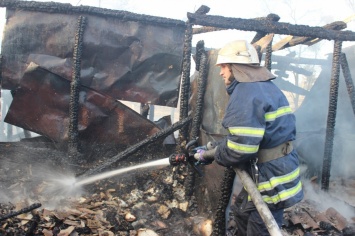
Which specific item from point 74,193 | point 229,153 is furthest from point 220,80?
point 74,193

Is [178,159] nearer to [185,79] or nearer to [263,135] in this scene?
[263,135]

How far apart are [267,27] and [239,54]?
1986mm

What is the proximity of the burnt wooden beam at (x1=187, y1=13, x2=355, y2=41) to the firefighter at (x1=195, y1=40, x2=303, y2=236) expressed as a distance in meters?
1.51

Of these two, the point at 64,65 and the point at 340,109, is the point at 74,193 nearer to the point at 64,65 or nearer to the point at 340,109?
the point at 64,65

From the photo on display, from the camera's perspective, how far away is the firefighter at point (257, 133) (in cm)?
276

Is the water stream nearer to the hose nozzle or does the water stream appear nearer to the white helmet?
the hose nozzle

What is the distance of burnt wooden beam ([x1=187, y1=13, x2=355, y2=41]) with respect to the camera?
4.59 m

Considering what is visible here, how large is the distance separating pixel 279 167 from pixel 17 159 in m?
3.90

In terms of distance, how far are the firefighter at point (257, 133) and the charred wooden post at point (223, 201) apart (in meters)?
0.62

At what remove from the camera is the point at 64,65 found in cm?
469

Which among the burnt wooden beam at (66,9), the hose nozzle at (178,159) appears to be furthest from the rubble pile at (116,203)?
the burnt wooden beam at (66,9)

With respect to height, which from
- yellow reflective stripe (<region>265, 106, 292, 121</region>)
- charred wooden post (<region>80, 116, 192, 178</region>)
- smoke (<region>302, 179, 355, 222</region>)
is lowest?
smoke (<region>302, 179, 355, 222</region>)

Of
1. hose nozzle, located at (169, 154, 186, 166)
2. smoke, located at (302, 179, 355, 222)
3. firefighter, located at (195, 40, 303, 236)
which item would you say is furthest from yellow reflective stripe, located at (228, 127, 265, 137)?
smoke, located at (302, 179, 355, 222)

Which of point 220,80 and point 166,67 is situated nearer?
point 220,80
